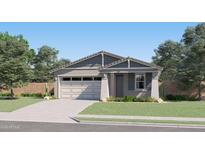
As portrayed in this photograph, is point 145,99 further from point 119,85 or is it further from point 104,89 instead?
point 104,89

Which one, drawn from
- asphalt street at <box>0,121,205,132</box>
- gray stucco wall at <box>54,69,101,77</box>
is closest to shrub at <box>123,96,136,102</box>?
gray stucco wall at <box>54,69,101,77</box>

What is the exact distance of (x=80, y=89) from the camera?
1057 inches

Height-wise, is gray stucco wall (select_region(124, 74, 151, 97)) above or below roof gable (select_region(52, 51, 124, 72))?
below

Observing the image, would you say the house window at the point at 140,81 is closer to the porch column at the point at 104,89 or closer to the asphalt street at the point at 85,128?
the porch column at the point at 104,89

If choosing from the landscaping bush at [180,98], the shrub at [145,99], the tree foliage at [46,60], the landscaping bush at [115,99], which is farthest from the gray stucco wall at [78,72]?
the tree foliage at [46,60]

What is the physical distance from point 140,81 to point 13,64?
11.6 meters

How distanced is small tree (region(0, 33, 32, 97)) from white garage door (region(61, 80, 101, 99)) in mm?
3935

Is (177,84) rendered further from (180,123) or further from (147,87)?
(180,123)

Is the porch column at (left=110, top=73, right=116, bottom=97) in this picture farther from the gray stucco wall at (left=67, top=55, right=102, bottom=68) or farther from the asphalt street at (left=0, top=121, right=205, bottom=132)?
the asphalt street at (left=0, top=121, right=205, bottom=132)

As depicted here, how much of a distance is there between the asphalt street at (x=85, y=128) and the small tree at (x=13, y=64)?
14.1 metres

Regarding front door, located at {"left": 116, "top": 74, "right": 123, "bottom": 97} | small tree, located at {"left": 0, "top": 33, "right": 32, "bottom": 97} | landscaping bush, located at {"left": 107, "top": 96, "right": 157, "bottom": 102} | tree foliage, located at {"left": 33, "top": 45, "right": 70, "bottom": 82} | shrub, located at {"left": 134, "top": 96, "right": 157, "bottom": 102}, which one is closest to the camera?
shrub, located at {"left": 134, "top": 96, "right": 157, "bottom": 102}

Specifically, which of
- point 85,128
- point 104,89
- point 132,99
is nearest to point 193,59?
point 132,99

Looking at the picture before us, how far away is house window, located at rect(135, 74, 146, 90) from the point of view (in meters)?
24.8

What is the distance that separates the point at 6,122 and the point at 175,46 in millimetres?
30583
